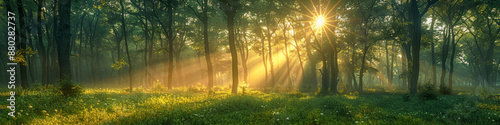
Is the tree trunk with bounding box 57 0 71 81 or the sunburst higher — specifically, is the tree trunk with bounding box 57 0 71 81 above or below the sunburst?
below

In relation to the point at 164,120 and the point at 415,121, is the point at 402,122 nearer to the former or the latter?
the point at 415,121

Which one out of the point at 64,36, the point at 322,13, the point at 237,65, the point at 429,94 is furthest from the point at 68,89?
the point at 322,13

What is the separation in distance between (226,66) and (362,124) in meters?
45.4

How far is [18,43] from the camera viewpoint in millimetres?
14250

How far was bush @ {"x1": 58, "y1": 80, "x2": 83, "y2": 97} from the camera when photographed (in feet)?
32.6

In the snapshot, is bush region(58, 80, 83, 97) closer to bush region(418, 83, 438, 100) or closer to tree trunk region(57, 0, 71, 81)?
tree trunk region(57, 0, 71, 81)

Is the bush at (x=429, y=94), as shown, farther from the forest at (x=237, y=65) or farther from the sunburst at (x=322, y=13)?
the sunburst at (x=322, y=13)

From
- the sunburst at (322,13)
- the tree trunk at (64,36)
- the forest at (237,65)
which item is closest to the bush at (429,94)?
the forest at (237,65)

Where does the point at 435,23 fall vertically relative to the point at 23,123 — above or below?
above

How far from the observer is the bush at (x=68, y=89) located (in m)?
9.94

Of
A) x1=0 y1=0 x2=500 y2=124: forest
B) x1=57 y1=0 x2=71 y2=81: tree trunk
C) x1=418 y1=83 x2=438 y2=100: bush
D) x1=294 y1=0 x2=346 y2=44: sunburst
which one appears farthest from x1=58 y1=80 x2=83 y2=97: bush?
x1=418 y1=83 x2=438 y2=100: bush

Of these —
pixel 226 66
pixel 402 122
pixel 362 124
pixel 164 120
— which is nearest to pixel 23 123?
pixel 164 120

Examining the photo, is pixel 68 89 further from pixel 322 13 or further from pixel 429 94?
pixel 322 13

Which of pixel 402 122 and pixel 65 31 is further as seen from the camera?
pixel 65 31
